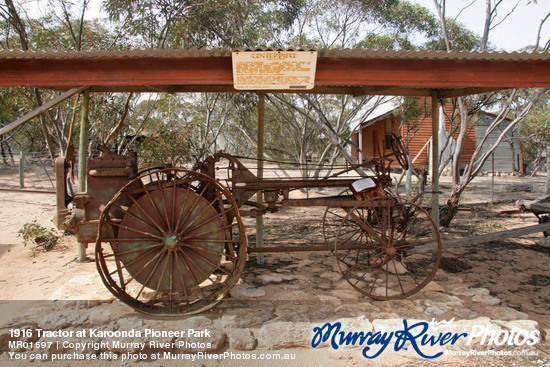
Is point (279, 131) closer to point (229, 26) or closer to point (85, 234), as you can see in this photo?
point (229, 26)

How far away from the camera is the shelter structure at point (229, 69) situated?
13.1 ft

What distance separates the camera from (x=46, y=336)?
3.56m

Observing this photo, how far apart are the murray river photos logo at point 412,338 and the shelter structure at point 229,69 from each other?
2.76 metres

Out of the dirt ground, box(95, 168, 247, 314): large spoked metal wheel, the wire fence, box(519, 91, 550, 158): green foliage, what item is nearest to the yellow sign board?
box(95, 168, 247, 314): large spoked metal wheel

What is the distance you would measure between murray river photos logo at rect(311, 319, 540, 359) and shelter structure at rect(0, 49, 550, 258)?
9.06ft

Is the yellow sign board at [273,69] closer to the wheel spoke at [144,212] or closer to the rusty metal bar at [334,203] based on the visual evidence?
the rusty metal bar at [334,203]

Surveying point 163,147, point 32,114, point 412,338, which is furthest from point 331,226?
point 32,114

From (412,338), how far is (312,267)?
2190mm

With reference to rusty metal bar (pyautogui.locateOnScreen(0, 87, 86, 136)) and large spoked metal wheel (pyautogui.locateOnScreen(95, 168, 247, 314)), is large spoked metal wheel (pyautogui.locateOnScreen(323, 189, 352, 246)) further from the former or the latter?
rusty metal bar (pyautogui.locateOnScreen(0, 87, 86, 136))

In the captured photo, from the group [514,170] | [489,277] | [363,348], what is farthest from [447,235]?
[514,170]

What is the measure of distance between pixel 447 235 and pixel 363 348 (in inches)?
199

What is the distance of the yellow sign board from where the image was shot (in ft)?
12.9

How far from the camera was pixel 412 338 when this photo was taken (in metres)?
3.64

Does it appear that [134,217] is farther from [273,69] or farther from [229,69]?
[273,69]
